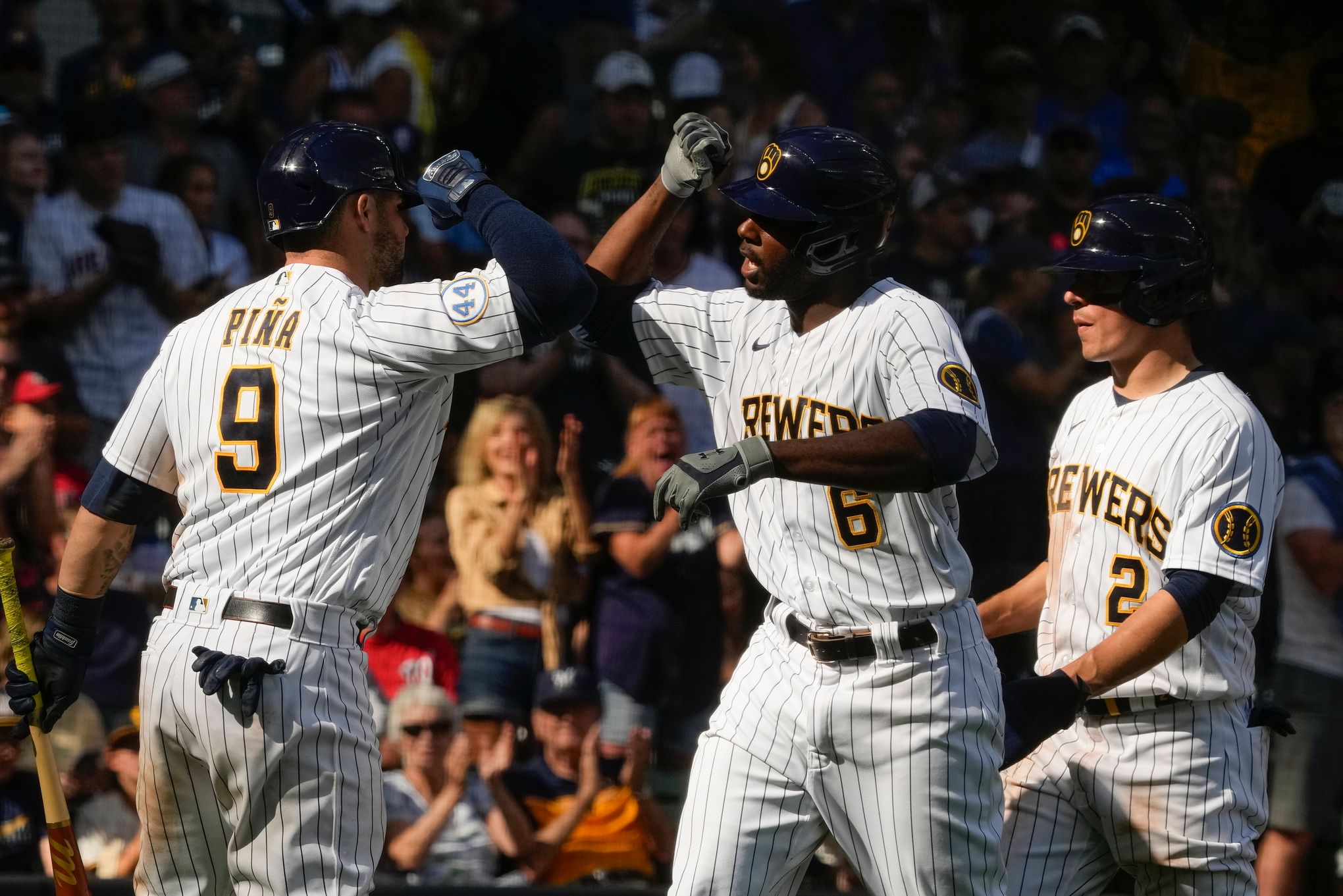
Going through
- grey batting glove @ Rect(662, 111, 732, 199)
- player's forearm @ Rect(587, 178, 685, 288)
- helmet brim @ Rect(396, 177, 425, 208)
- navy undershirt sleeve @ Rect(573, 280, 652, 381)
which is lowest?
navy undershirt sleeve @ Rect(573, 280, 652, 381)

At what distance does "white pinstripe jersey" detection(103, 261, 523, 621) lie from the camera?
10.3 feet

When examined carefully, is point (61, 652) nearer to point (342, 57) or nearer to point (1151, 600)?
point (1151, 600)

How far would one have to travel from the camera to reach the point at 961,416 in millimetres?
2994

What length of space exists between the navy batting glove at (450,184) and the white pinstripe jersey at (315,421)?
0.73 ft

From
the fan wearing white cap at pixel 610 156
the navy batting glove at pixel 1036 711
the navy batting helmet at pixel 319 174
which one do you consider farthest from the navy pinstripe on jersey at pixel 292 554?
the fan wearing white cap at pixel 610 156

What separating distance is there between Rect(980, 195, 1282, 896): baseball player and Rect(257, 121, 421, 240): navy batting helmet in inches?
61.2

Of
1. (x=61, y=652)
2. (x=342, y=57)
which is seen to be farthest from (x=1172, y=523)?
(x=342, y=57)

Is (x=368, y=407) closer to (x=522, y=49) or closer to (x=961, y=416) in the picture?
(x=961, y=416)

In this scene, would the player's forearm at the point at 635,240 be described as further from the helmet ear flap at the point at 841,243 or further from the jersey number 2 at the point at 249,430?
the jersey number 2 at the point at 249,430

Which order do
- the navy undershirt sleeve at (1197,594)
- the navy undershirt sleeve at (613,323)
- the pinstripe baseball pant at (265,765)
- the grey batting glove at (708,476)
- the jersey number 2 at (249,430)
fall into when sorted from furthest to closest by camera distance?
the navy undershirt sleeve at (613,323) < the navy undershirt sleeve at (1197,594) < the jersey number 2 at (249,430) < the pinstripe baseball pant at (265,765) < the grey batting glove at (708,476)

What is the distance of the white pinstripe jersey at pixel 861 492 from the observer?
3.11 metres

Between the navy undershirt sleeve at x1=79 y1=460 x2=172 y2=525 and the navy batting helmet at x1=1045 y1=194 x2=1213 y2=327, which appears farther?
the navy batting helmet at x1=1045 y1=194 x2=1213 y2=327

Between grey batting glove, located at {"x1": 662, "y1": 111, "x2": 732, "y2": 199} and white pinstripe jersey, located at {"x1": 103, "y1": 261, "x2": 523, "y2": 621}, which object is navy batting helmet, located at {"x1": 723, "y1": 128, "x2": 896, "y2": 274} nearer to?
grey batting glove, located at {"x1": 662, "y1": 111, "x2": 732, "y2": 199}

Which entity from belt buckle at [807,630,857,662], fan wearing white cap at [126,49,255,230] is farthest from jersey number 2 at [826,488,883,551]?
fan wearing white cap at [126,49,255,230]
